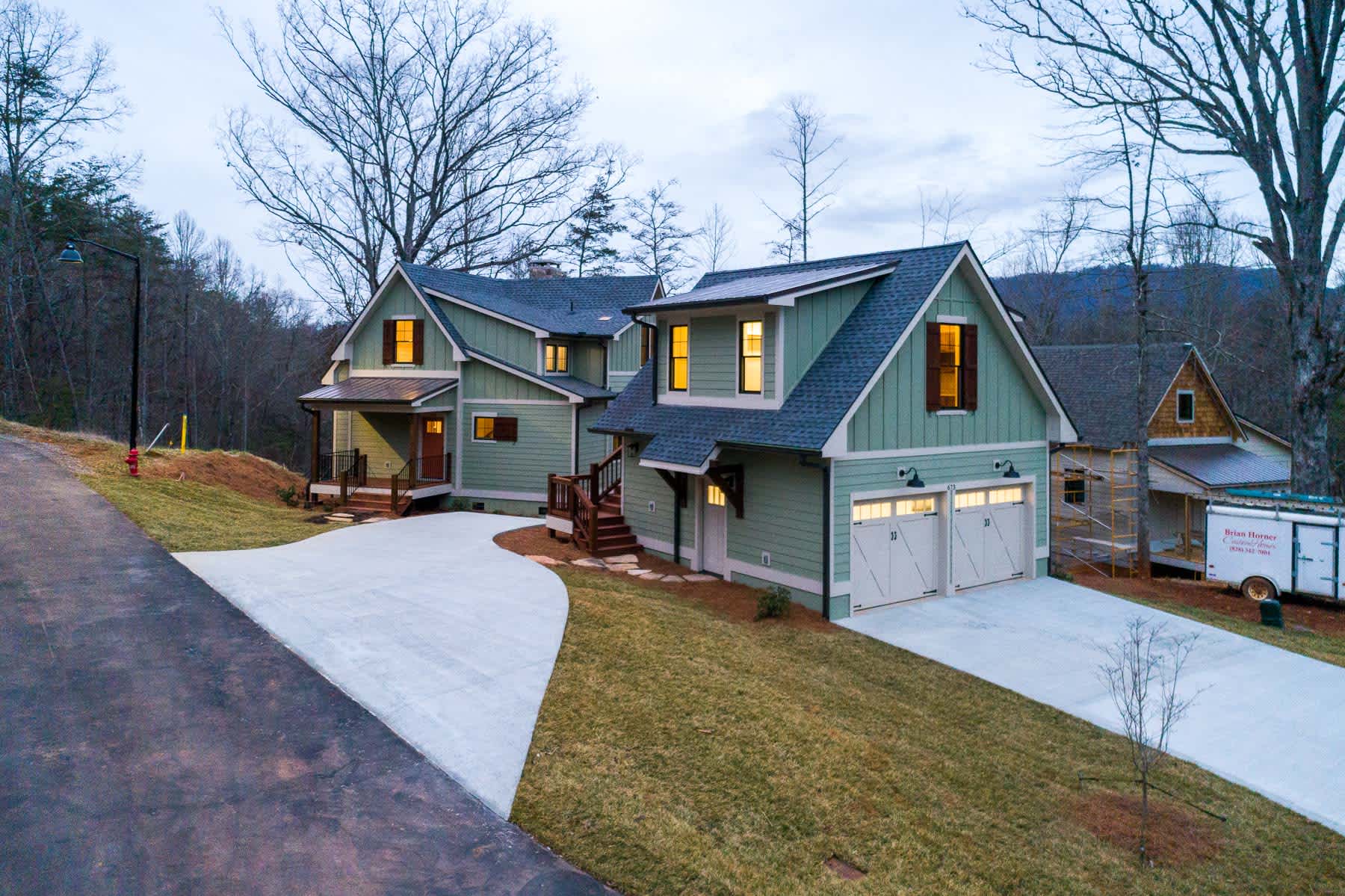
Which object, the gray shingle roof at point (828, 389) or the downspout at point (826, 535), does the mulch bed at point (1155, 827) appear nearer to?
the downspout at point (826, 535)

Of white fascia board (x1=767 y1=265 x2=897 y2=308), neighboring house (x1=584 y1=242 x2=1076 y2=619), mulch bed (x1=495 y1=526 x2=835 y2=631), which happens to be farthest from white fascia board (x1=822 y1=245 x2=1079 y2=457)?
mulch bed (x1=495 y1=526 x2=835 y2=631)

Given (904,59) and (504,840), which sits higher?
(904,59)

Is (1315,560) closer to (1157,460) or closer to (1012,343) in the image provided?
(1157,460)

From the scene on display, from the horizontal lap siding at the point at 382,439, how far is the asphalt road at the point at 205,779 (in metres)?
14.1

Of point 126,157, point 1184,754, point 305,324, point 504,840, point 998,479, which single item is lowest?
point 1184,754

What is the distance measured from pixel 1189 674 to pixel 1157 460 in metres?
15.0

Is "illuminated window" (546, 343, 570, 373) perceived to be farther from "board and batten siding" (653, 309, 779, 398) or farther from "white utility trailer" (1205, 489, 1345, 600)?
"white utility trailer" (1205, 489, 1345, 600)

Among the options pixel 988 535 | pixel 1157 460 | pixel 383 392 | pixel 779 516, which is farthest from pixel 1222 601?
pixel 383 392

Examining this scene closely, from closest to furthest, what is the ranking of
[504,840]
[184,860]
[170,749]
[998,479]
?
[184,860]
[504,840]
[170,749]
[998,479]

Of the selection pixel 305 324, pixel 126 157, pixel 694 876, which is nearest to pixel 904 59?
pixel 694 876

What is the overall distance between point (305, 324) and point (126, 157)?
18321mm

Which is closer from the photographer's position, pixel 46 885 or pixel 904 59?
pixel 46 885

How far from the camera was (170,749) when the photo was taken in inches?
259

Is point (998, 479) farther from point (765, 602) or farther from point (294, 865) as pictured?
point (294, 865)
